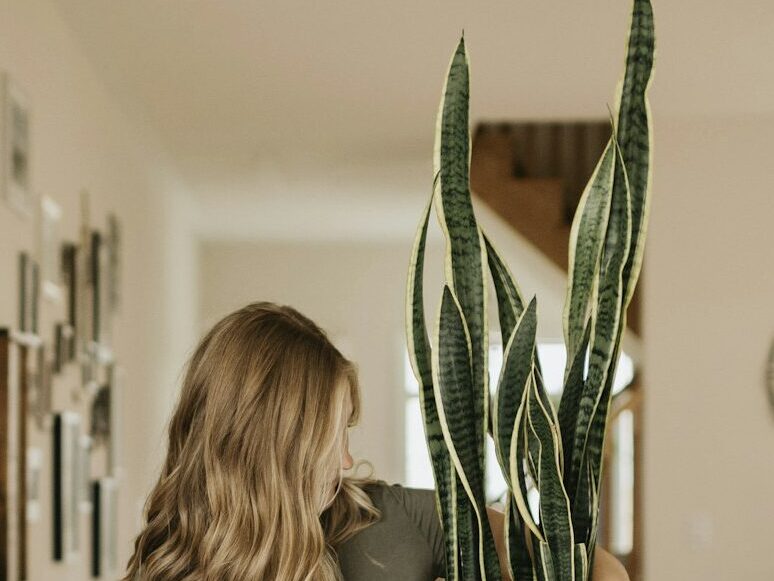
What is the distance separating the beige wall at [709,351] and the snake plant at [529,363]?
143 inches

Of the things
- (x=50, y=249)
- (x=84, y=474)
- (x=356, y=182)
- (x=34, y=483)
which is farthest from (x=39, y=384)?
(x=356, y=182)

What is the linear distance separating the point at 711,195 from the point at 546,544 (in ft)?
12.7

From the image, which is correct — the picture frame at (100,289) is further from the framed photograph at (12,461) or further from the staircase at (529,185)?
the staircase at (529,185)

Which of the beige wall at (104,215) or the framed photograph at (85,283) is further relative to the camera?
the framed photograph at (85,283)

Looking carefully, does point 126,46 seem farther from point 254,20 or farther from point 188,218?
point 188,218

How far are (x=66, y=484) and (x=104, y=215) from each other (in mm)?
1325

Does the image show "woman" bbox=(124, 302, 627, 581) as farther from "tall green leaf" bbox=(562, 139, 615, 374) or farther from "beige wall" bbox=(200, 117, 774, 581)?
"beige wall" bbox=(200, 117, 774, 581)

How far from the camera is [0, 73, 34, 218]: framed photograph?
3.10 m

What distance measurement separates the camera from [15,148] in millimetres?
3234

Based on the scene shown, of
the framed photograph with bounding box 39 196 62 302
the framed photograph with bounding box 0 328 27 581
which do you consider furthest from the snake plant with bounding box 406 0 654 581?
the framed photograph with bounding box 39 196 62 302

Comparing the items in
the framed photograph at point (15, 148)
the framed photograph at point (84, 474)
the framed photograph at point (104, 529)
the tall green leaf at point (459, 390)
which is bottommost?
the framed photograph at point (104, 529)

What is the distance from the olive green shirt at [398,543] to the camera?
5.19 feet

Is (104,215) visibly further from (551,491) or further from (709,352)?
(551,491)

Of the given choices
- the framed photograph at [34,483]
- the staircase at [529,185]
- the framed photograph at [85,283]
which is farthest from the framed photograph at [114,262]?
the staircase at [529,185]
